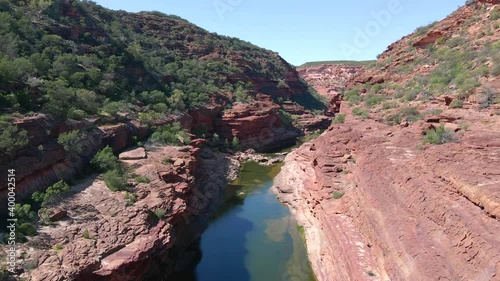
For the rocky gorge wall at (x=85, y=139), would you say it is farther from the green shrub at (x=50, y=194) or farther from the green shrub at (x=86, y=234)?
the green shrub at (x=86, y=234)

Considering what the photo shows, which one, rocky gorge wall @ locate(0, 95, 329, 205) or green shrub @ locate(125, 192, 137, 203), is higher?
rocky gorge wall @ locate(0, 95, 329, 205)

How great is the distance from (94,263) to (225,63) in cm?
4771

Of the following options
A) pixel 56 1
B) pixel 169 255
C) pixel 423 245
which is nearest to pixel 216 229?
pixel 169 255

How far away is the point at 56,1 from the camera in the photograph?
35.3 metres

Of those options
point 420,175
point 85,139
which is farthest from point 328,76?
point 420,175

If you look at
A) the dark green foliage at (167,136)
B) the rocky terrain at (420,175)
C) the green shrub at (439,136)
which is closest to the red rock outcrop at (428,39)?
the rocky terrain at (420,175)

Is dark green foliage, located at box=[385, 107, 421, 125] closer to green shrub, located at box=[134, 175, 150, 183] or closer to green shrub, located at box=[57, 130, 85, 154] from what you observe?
green shrub, located at box=[134, 175, 150, 183]

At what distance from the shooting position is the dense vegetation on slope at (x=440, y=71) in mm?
16156

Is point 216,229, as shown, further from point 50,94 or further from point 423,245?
point 423,245

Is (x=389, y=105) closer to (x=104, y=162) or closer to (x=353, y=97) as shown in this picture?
(x=353, y=97)

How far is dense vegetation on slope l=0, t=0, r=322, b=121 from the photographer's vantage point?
1984 centimetres

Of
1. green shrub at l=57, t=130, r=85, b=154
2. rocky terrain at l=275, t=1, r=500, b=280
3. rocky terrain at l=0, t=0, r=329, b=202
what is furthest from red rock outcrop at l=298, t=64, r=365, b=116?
green shrub at l=57, t=130, r=85, b=154

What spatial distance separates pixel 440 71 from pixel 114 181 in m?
19.5

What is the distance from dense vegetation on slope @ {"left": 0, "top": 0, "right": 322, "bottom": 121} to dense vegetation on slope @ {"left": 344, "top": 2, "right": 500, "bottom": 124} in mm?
18135
